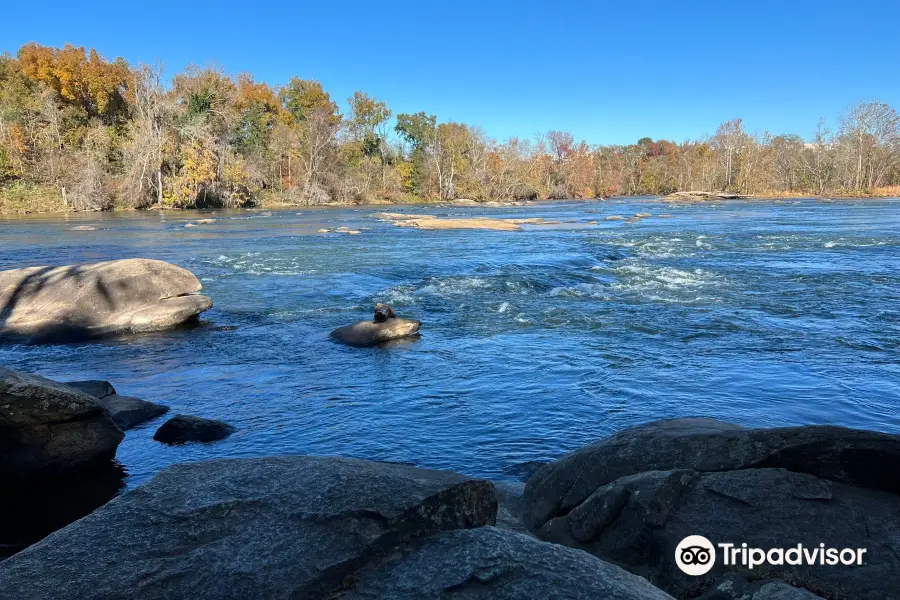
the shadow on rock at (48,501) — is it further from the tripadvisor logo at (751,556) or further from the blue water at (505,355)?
the tripadvisor logo at (751,556)

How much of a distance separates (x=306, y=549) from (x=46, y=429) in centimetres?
428

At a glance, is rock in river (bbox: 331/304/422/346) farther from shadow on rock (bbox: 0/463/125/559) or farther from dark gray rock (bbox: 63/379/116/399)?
shadow on rock (bbox: 0/463/125/559)

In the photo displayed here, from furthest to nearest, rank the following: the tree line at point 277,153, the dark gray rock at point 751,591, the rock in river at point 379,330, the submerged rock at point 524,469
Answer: the tree line at point 277,153 → the rock in river at point 379,330 → the submerged rock at point 524,469 → the dark gray rock at point 751,591

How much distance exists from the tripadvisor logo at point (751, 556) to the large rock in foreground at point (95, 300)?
35.0 feet

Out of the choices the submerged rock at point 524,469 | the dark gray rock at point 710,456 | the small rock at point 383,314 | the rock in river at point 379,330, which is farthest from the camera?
the small rock at point 383,314

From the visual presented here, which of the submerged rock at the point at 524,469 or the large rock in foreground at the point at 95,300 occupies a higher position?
the large rock in foreground at the point at 95,300

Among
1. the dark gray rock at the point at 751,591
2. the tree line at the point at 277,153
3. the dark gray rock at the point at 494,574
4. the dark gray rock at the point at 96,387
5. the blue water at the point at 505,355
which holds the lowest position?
the blue water at the point at 505,355

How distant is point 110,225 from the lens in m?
35.3

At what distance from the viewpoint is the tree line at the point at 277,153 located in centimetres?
5259

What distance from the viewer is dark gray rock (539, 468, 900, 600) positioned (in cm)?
347

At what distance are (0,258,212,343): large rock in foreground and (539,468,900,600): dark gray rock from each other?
32.5 feet

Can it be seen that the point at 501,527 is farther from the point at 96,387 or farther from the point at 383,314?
the point at 383,314

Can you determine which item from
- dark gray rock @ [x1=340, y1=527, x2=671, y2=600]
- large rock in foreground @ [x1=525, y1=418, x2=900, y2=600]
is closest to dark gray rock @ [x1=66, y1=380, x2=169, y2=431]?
large rock in foreground @ [x1=525, y1=418, x2=900, y2=600]

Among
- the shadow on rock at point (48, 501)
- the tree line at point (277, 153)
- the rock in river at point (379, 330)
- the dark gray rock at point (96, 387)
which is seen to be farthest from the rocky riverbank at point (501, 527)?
the tree line at point (277, 153)
